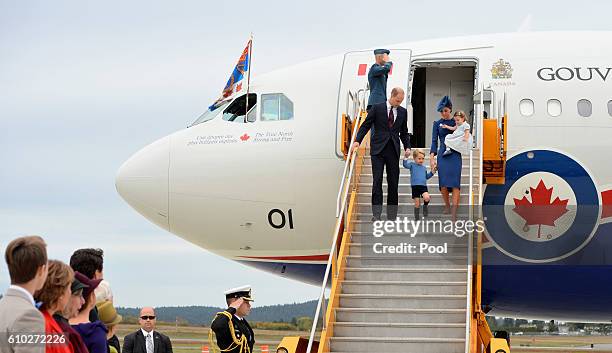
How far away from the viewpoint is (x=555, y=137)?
1473cm

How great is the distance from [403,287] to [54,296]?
6.89 m

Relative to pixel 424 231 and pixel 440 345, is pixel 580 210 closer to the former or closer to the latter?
pixel 424 231

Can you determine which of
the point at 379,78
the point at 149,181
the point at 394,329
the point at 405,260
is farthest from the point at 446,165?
the point at 149,181

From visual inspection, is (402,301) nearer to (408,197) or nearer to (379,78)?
(408,197)

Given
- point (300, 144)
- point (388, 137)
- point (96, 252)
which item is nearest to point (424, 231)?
point (388, 137)

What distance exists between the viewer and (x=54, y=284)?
19.4ft

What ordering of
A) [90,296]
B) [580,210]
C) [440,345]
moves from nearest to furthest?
1. [90,296]
2. [440,345]
3. [580,210]

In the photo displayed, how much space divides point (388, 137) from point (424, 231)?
1.33 meters

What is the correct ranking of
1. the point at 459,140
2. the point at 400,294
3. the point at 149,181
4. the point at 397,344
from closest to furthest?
the point at 397,344 < the point at 400,294 < the point at 459,140 < the point at 149,181

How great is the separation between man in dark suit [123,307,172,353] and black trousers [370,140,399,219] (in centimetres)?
337

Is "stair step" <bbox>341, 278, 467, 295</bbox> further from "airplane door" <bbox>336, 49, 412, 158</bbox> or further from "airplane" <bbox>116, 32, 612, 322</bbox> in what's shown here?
"airplane door" <bbox>336, 49, 412, 158</bbox>

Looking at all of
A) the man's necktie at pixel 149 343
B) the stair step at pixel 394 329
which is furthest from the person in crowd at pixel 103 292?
the stair step at pixel 394 329

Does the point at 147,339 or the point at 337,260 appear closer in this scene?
the point at 147,339

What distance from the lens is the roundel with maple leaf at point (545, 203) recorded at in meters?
14.6
